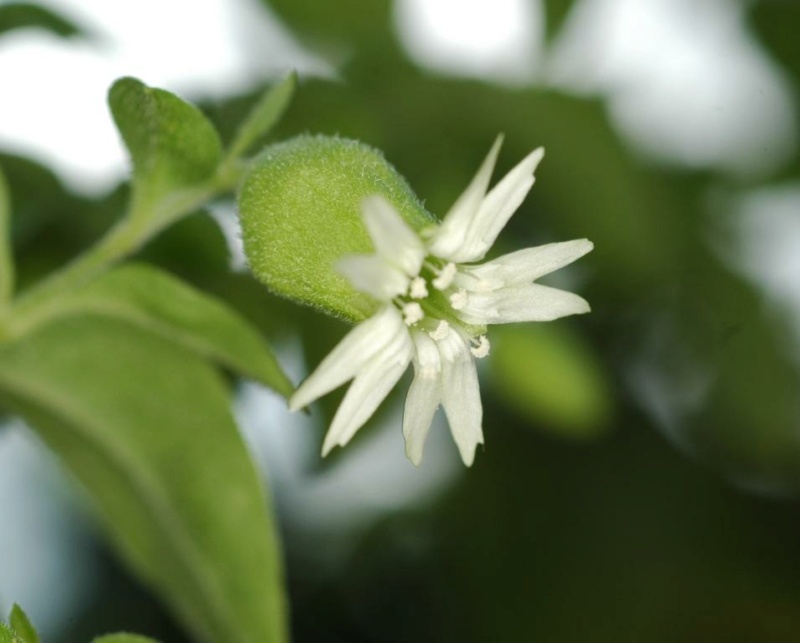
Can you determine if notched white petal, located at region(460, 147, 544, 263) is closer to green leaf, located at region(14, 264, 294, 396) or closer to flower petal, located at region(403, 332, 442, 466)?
flower petal, located at region(403, 332, 442, 466)

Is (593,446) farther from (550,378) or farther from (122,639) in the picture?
(122,639)

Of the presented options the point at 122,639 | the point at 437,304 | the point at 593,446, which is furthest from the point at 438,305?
the point at 593,446

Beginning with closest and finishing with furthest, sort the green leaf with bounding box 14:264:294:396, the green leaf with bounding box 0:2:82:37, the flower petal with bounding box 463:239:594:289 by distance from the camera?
the flower petal with bounding box 463:239:594:289, the green leaf with bounding box 14:264:294:396, the green leaf with bounding box 0:2:82:37

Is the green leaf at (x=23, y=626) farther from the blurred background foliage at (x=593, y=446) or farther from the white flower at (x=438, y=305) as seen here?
the blurred background foliage at (x=593, y=446)

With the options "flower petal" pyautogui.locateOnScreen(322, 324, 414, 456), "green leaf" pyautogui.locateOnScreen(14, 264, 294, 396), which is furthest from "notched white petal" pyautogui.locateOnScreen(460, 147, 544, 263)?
"green leaf" pyautogui.locateOnScreen(14, 264, 294, 396)

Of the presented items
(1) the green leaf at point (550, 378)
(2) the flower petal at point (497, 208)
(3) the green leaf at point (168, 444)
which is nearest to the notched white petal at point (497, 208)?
(2) the flower petal at point (497, 208)

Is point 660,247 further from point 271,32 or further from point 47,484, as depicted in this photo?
point 47,484
